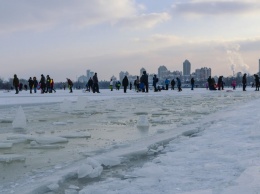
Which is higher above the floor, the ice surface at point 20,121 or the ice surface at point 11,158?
the ice surface at point 20,121

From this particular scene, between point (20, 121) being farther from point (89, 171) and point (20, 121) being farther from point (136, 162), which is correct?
point (89, 171)

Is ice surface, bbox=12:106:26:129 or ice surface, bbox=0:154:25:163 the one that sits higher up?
ice surface, bbox=12:106:26:129

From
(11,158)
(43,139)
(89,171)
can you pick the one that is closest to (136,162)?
(89,171)

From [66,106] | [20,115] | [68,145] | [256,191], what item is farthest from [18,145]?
[66,106]

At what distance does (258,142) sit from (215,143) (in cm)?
57

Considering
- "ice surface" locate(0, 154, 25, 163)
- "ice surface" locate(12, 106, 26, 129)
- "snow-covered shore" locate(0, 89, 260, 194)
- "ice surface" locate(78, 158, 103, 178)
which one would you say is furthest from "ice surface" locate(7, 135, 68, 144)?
"ice surface" locate(78, 158, 103, 178)

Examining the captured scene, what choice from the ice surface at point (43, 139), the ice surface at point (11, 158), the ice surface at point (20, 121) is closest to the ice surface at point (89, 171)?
the ice surface at point (11, 158)

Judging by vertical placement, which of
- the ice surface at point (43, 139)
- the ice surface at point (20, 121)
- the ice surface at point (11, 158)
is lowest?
the ice surface at point (11, 158)

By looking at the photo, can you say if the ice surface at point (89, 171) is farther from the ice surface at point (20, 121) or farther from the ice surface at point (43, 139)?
the ice surface at point (20, 121)

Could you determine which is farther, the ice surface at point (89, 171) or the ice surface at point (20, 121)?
the ice surface at point (20, 121)

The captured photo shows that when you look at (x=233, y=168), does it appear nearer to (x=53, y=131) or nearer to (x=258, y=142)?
(x=258, y=142)

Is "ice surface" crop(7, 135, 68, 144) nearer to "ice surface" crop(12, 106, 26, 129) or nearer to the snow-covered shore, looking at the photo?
the snow-covered shore

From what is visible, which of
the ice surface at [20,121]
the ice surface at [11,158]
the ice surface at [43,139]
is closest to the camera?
the ice surface at [11,158]

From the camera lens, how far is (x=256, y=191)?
9.12 feet
